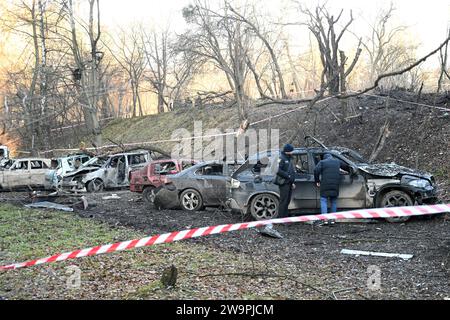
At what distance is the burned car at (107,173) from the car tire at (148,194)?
11.3 ft

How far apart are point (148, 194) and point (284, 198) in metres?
5.98

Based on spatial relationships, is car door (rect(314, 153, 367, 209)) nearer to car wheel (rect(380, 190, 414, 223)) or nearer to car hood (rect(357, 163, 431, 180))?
car hood (rect(357, 163, 431, 180))

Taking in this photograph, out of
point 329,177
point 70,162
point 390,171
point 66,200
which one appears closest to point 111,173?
point 70,162

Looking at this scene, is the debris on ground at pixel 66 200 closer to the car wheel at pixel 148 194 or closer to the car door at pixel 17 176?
the car wheel at pixel 148 194

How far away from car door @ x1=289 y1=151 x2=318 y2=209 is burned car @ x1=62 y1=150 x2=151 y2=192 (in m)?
9.14

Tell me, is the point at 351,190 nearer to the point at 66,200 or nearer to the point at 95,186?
the point at 66,200

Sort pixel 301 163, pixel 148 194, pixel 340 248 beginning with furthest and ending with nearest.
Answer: pixel 148 194 < pixel 301 163 < pixel 340 248

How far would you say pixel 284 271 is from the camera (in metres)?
6.30

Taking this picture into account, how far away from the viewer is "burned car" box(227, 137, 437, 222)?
31.5 feet

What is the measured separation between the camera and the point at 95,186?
18.2m

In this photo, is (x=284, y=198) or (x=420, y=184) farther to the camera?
(x=284, y=198)

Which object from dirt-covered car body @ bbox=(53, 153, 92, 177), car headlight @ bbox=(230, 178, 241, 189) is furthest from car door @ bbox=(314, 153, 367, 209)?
dirt-covered car body @ bbox=(53, 153, 92, 177)

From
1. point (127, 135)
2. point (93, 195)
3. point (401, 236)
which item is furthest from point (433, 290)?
point (127, 135)
